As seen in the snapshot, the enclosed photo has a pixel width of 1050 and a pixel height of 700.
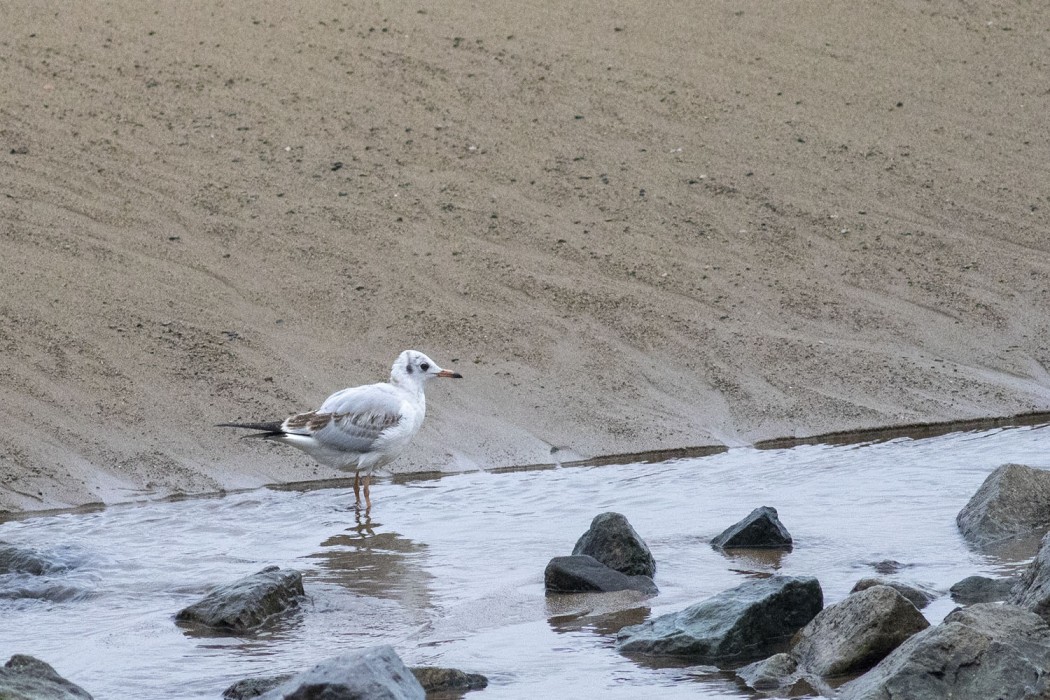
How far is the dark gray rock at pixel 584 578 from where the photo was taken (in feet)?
22.2

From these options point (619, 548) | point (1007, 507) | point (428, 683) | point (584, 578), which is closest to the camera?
point (428, 683)

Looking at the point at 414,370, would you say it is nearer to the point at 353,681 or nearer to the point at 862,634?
the point at 862,634

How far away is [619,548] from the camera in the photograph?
697 centimetres

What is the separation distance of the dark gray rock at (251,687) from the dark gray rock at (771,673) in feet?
5.46

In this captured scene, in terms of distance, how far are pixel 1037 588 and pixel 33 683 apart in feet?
11.7

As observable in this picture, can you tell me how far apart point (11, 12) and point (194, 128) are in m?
2.58

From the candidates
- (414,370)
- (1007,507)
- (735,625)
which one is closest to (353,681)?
(735,625)

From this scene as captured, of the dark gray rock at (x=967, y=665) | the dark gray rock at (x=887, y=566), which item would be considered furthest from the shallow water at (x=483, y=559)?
the dark gray rock at (x=967, y=665)

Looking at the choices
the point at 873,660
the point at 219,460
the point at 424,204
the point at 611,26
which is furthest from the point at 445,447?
the point at 611,26

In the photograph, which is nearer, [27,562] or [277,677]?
[277,677]

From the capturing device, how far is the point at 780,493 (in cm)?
873

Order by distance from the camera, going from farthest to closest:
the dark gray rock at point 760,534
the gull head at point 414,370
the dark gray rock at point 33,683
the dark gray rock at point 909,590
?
1. the gull head at point 414,370
2. the dark gray rock at point 760,534
3. the dark gray rock at point 909,590
4. the dark gray rock at point 33,683

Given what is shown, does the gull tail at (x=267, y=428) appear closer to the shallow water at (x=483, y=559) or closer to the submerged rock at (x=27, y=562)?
the shallow water at (x=483, y=559)

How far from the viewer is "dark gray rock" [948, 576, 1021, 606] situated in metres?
Result: 6.40
